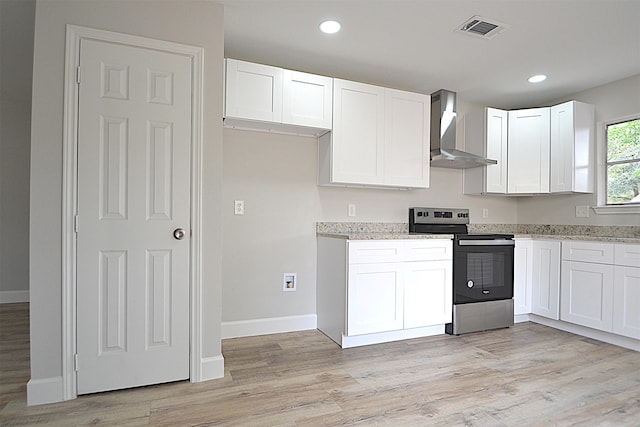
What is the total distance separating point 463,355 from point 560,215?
2.23 metres

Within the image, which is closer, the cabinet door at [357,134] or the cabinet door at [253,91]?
the cabinet door at [253,91]

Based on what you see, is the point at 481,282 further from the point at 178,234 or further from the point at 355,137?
the point at 178,234

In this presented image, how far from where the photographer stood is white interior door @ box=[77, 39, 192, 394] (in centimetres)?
201

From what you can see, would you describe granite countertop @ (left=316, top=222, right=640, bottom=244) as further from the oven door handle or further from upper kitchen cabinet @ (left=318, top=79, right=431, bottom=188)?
upper kitchen cabinet @ (left=318, top=79, right=431, bottom=188)

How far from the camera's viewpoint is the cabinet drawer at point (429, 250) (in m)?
3.02

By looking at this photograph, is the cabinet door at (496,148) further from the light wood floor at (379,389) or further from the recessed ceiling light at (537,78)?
the light wood floor at (379,389)

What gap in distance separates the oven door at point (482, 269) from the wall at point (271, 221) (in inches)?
39.7

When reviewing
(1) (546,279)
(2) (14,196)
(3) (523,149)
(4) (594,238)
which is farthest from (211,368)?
(2) (14,196)

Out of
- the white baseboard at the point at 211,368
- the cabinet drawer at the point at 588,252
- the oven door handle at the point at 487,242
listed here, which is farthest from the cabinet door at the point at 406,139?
the white baseboard at the point at 211,368

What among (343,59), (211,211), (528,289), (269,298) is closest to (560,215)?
(528,289)

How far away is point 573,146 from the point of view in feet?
11.4

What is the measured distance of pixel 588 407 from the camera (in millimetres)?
1959

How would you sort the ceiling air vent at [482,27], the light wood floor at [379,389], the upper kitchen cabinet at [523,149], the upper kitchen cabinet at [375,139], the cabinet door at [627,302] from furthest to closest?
the upper kitchen cabinet at [523,149] < the upper kitchen cabinet at [375,139] < the cabinet door at [627,302] < the ceiling air vent at [482,27] < the light wood floor at [379,389]

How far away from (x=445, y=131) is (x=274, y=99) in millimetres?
Result: 1795
